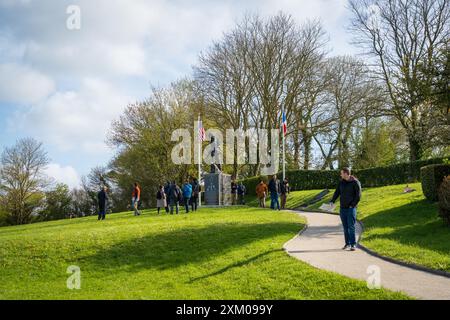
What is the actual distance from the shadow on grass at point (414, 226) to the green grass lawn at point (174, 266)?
9.60 feet

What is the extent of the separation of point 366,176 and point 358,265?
83.3 feet

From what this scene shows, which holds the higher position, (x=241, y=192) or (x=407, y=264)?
(x=241, y=192)

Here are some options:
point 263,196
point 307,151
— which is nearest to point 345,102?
point 307,151

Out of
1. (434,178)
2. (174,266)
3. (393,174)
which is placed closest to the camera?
(174,266)

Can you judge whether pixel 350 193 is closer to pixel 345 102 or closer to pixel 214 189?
pixel 214 189

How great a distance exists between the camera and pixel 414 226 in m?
13.5

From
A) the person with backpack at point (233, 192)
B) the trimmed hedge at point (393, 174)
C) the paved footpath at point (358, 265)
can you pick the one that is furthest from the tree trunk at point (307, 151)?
the paved footpath at point (358, 265)

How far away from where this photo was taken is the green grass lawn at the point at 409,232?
942 cm

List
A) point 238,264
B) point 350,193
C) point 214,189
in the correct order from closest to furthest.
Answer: point 238,264, point 350,193, point 214,189

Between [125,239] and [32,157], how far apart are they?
4232 cm

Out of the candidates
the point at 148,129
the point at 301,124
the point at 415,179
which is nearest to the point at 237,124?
the point at 301,124

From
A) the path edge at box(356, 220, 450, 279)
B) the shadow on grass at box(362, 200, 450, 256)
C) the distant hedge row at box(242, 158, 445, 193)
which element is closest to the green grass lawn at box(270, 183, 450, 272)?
the shadow on grass at box(362, 200, 450, 256)

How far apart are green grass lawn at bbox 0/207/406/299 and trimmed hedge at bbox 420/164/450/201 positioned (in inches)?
237

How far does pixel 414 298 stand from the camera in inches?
250
